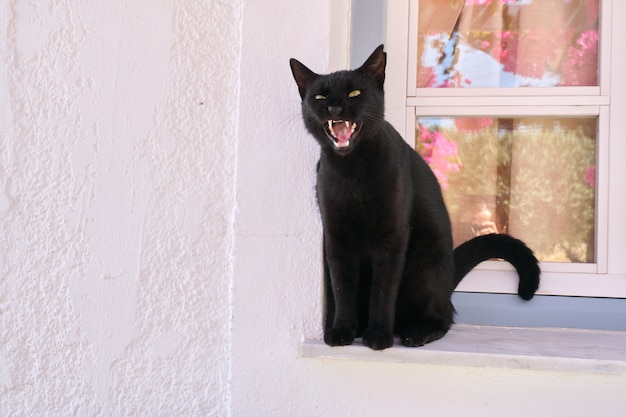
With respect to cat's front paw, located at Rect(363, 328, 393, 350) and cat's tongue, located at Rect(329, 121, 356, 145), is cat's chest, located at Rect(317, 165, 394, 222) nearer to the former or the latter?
cat's tongue, located at Rect(329, 121, 356, 145)

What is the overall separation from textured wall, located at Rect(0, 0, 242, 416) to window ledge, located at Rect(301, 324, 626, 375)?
1.46 ft

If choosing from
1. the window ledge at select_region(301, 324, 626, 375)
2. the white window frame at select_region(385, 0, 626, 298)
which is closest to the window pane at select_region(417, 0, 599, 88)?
the white window frame at select_region(385, 0, 626, 298)

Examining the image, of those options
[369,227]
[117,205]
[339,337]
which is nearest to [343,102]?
[369,227]

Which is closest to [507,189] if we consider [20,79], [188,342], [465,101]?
[465,101]

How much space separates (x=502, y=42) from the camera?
206 cm

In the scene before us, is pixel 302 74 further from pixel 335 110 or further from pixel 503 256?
pixel 503 256

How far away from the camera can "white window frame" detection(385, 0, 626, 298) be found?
1.84m

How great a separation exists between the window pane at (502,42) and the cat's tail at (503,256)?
2.07 ft

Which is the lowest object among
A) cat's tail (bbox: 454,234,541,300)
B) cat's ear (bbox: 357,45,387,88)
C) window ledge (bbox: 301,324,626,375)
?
window ledge (bbox: 301,324,626,375)

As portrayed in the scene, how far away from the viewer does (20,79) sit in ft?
5.65

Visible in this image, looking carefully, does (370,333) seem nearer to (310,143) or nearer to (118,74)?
(310,143)

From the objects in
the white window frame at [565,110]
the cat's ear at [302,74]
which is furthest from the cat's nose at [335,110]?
the white window frame at [565,110]

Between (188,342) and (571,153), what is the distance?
157 cm

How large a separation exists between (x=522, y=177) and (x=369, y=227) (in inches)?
32.5
